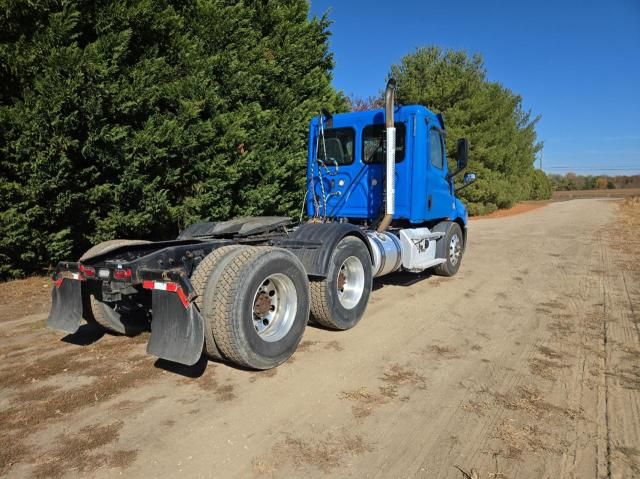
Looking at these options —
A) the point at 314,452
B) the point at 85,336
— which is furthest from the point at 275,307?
the point at 85,336

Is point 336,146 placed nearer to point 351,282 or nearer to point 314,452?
point 351,282

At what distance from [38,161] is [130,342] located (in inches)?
127

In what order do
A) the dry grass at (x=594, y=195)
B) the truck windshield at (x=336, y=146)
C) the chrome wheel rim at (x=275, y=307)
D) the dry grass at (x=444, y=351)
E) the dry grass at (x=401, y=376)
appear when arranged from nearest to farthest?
1. the dry grass at (x=401, y=376)
2. the chrome wheel rim at (x=275, y=307)
3. the dry grass at (x=444, y=351)
4. the truck windshield at (x=336, y=146)
5. the dry grass at (x=594, y=195)

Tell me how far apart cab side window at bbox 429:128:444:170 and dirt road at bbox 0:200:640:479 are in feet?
8.52

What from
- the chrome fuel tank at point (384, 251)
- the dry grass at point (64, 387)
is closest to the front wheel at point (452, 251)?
the chrome fuel tank at point (384, 251)

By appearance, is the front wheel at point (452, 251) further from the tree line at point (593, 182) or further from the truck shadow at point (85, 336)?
the tree line at point (593, 182)

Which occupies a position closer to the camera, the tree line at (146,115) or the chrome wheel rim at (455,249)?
the tree line at (146,115)

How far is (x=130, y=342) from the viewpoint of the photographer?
4363 mm

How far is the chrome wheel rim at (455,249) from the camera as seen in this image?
307 inches

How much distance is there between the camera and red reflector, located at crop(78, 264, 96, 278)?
11.8 feet

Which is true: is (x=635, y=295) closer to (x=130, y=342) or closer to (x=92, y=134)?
(x=130, y=342)

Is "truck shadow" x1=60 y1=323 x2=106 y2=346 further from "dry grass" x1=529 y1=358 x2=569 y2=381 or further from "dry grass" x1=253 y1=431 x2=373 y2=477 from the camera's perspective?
"dry grass" x1=529 y1=358 x2=569 y2=381

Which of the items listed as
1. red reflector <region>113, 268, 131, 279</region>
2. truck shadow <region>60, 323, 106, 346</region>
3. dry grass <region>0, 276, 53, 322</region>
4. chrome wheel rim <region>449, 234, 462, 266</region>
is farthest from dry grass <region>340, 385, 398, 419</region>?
chrome wheel rim <region>449, 234, 462, 266</region>

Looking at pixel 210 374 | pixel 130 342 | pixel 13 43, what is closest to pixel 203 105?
pixel 13 43
